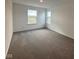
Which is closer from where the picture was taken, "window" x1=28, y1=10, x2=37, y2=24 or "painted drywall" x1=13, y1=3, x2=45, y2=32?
"painted drywall" x1=13, y1=3, x2=45, y2=32

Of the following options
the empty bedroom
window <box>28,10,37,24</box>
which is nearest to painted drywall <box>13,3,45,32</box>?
the empty bedroom

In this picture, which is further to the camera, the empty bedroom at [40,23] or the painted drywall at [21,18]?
the painted drywall at [21,18]

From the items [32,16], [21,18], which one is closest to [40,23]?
[32,16]

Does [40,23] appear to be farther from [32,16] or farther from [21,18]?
[21,18]

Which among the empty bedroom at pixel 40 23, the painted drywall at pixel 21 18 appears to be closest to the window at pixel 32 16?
the empty bedroom at pixel 40 23

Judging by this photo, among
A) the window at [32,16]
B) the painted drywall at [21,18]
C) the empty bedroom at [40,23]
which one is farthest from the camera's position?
the window at [32,16]

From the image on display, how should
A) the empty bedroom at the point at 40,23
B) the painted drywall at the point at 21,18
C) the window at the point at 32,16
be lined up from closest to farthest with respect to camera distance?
the empty bedroom at the point at 40,23, the painted drywall at the point at 21,18, the window at the point at 32,16

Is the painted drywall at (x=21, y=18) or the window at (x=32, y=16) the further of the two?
the window at (x=32, y=16)

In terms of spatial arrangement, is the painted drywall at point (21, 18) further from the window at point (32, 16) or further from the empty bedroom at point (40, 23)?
the window at point (32, 16)

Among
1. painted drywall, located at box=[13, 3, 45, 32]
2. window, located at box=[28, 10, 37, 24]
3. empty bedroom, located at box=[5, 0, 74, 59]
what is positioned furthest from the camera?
window, located at box=[28, 10, 37, 24]

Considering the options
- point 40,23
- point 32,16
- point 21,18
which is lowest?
point 40,23

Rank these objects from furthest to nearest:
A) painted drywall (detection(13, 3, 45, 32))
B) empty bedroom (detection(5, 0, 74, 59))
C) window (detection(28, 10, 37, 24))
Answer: window (detection(28, 10, 37, 24))
painted drywall (detection(13, 3, 45, 32))
empty bedroom (detection(5, 0, 74, 59))

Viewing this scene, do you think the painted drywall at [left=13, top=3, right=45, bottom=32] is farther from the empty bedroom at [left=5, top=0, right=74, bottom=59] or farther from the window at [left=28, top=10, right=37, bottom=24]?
the window at [left=28, top=10, right=37, bottom=24]
